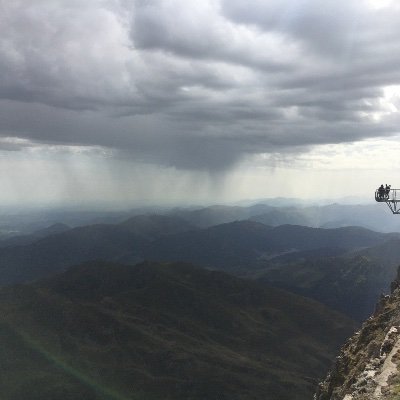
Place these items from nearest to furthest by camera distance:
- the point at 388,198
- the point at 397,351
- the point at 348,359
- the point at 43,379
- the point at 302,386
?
1. the point at 397,351
2. the point at 348,359
3. the point at 388,198
4. the point at 43,379
5. the point at 302,386

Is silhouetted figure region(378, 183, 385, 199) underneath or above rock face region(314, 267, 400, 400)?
above

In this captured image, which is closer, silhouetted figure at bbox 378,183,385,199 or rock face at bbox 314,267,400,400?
rock face at bbox 314,267,400,400

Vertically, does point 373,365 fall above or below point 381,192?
below

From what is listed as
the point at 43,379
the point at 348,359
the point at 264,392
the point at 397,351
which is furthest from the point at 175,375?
the point at 397,351

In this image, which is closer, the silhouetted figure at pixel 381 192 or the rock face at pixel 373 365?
the rock face at pixel 373 365

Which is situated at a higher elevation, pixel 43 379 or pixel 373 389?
pixel 373 389

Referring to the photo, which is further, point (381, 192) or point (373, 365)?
point (381, 192)

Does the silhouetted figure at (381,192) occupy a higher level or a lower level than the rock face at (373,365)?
higher

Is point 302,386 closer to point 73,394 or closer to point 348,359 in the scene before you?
point 73,394
